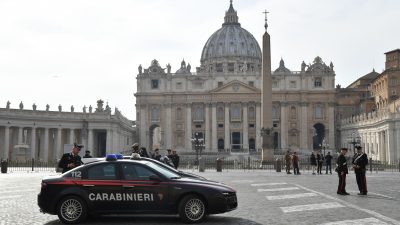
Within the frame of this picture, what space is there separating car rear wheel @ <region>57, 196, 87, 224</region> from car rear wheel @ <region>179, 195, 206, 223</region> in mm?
2227

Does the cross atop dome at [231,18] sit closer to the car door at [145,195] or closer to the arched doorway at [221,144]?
the arched doorway at [221,144]

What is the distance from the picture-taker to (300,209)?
14148mm

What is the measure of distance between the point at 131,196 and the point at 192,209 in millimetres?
1407

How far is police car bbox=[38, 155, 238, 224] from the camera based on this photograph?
1198 cm

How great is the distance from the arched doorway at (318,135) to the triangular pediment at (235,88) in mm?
15188

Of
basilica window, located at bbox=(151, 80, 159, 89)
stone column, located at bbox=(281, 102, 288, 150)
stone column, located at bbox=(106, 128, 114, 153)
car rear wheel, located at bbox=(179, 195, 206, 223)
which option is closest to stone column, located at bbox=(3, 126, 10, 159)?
stone column, located at bbox=(106, 128, 114, 153)

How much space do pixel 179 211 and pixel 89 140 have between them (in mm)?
70792

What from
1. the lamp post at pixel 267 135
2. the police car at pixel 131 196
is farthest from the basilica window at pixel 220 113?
the police car at pixel 131 196

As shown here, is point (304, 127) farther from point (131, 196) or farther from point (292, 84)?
point (131, 196)

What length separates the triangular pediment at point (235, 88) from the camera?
10469 cm

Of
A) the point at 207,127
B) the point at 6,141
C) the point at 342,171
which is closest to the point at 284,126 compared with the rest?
the point at 207,127

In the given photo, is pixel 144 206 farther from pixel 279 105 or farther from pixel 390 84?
pixel 279 105

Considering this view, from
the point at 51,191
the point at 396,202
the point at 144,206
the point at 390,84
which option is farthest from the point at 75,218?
the point at 390,84

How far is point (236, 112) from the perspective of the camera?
106625 millimetres
